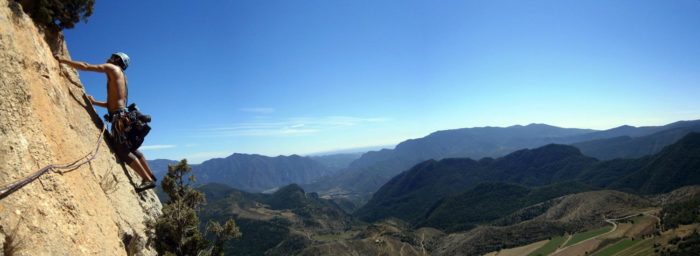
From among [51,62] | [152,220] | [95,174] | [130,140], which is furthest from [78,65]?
[152,220]

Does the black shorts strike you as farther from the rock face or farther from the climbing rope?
the climbing rope

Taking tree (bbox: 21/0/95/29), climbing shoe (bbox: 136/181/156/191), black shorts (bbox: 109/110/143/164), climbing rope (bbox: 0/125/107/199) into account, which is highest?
tree (bbox: 21/0/95/29)

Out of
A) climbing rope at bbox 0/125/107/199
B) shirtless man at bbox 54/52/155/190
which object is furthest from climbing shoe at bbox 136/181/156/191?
climbing rope at bbox 0/125/107/199

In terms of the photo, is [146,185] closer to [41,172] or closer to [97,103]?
[97,103]

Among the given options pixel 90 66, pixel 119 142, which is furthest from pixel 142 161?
pixel 90 66

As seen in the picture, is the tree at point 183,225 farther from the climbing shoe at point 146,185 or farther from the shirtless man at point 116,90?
the shirtless man at point 116,90

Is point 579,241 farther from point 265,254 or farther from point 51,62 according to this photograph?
point 51,62

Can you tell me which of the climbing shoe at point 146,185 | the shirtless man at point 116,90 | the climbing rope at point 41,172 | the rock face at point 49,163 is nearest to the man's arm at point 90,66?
the shirtless man at point 116,90
